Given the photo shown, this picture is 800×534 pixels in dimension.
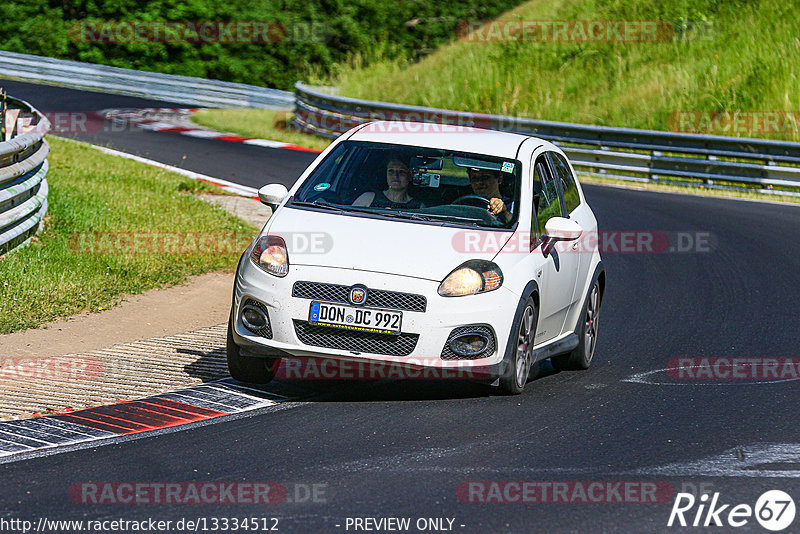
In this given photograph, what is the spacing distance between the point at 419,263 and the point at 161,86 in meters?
28.4

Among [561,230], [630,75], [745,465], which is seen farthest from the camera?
[630,75]

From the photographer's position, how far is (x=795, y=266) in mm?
14516

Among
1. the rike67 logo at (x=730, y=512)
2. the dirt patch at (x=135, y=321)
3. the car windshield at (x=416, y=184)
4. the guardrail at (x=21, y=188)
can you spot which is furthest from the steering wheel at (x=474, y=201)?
the guardrail at (x=21, y=188)

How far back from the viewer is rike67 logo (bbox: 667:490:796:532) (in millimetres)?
5465

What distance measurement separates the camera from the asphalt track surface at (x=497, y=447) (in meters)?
5.53

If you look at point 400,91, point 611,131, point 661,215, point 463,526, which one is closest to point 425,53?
point 400,91

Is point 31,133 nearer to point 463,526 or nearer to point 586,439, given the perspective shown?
point 586,439

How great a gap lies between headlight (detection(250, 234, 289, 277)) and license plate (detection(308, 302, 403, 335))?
0.43 m

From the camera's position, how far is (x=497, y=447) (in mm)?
6691

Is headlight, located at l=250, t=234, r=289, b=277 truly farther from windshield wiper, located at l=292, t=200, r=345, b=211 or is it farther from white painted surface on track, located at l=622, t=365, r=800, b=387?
white painted surface on track, located at l=622, t=365, r=800, b=387

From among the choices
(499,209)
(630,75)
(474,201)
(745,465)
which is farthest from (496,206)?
(630,75)

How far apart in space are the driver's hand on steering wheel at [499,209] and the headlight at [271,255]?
1501mm

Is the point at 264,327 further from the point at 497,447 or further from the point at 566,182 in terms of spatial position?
the point at 566,182

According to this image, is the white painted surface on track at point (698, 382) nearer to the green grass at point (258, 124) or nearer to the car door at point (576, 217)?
the car door at point (576, 217)
